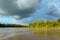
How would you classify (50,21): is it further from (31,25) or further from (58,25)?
(31,25)

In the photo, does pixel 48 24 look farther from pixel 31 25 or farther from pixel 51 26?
pixel 31 25

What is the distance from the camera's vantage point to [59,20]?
260 feet

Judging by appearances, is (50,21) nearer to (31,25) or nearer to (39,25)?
(39,25)

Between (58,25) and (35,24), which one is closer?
(58,25)

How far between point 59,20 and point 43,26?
28.0 feet

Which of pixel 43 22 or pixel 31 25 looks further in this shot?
pixel 31 25

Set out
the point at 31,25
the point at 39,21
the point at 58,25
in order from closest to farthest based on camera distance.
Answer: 1. the point at 58,25
2. the point at 39,21
3. the point at 31,25

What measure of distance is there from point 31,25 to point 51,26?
12975mm

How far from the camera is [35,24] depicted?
81688 mm

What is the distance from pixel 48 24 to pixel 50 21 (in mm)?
3164

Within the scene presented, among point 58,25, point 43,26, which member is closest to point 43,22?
point 43,26

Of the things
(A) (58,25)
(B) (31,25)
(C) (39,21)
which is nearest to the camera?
(A) (58,25)

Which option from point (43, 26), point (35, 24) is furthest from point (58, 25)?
point (35, 24)

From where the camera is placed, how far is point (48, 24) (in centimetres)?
7619
